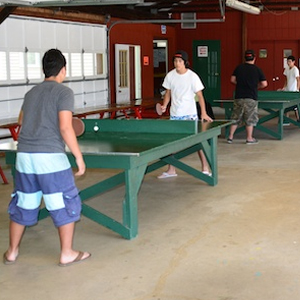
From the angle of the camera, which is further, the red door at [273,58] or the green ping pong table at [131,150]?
the red door at [273,58]

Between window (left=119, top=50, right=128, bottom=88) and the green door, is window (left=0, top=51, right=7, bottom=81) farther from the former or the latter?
the green door

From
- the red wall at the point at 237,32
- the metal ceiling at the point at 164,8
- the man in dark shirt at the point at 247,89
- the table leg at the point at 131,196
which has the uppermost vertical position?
the metal ceiling at the point at 164,8

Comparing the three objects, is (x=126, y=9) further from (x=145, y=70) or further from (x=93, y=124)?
(x=93, y=124)

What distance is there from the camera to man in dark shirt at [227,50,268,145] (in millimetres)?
10070

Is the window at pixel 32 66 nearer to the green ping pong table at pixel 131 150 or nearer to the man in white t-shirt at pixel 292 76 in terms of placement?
the man in white t-shirt at pixel 292 76

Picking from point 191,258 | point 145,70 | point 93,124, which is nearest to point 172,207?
point 93,124

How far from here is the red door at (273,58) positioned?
1772 cm

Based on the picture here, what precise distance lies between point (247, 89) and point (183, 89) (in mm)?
3390

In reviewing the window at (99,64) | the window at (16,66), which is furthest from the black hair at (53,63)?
the window at (99,64)

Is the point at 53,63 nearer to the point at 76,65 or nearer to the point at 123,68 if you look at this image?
the point at 76,65

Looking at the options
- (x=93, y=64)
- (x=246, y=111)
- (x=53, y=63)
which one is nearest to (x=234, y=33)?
(x=93, y=64)

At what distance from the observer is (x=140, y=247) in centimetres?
474

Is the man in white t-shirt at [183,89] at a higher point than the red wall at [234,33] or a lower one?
lower

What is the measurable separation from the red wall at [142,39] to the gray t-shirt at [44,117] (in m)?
9.95
